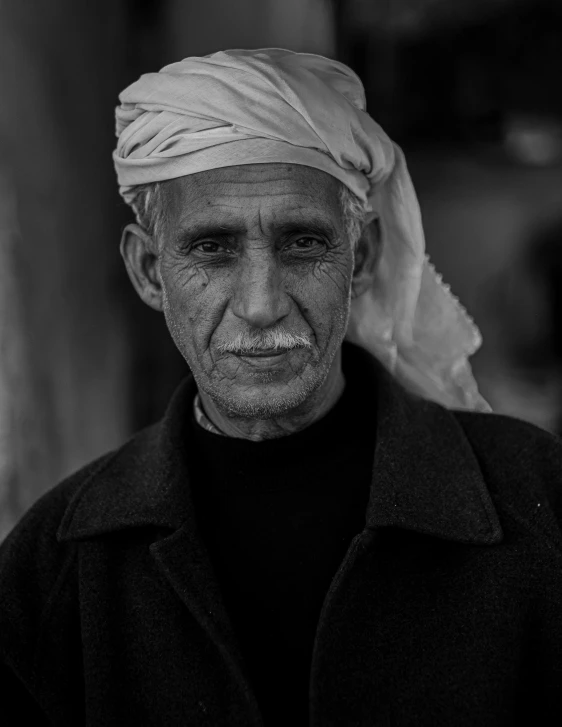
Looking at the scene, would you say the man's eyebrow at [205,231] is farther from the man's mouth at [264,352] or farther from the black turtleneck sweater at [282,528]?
the black turtleneck sweater at [282,528]

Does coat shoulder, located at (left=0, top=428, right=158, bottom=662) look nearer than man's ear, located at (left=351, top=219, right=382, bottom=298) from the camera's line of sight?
Yes

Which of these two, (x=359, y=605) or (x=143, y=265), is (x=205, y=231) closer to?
(x=143, y=265)

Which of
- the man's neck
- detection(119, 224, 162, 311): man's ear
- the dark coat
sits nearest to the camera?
the dark coat

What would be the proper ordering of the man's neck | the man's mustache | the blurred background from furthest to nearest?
the blurred background
the man's neck
the man's mustache

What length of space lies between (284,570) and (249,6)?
8.17ft

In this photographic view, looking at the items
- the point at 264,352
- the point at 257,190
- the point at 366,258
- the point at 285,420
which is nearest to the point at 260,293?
the point at 264,352

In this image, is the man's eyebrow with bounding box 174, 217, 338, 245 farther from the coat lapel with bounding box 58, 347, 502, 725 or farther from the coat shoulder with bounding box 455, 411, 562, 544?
the coat shoulder with bounding box 455, 411, 562, 544

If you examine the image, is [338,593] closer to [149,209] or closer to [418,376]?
[418,376]

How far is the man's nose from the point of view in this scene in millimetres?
2100

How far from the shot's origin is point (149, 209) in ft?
7.81

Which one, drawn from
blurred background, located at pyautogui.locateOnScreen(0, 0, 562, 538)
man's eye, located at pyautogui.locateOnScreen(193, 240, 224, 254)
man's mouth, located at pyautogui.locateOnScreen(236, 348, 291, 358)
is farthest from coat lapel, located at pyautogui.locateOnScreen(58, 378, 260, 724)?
blurred background, located at pyautogui.locateOnScreen(0, 0, 562, 538)

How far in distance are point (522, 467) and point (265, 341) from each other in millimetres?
738

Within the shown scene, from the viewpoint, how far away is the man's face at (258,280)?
2.14 m

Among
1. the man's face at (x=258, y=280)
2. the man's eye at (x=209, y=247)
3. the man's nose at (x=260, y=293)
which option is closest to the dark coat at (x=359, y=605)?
the man's face at (x=258, y=280)
